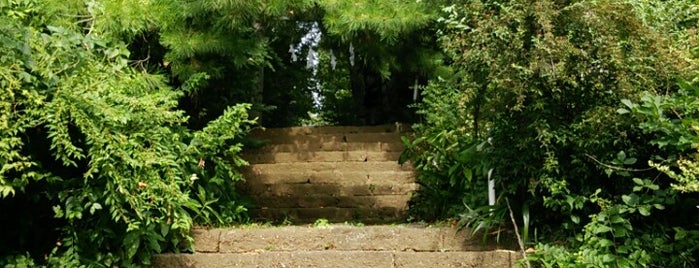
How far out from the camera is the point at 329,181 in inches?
226

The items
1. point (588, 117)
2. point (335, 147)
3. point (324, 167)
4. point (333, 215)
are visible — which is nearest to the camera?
point (588, 117)

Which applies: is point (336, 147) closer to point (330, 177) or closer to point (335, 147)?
point (335, 147)

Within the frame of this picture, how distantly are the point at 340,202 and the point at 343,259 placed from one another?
1.94m

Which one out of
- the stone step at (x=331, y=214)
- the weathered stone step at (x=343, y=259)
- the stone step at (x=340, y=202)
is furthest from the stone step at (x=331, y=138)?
the weathered stone step at (x=343, y=259)

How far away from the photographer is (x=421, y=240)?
3662 mm

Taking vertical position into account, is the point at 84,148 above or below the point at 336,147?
above

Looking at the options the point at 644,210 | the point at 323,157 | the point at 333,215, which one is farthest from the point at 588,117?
the point at 323,157

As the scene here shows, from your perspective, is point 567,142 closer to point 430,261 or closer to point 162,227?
point 430,261

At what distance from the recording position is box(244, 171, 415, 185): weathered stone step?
18.5 ft

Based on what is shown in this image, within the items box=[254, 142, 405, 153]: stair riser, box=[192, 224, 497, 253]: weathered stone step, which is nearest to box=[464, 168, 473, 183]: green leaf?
box=[192, 224, 497, 253]: weathered stone step

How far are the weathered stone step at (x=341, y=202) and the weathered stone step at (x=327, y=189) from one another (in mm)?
58

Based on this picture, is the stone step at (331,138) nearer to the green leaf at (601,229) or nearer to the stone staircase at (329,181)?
the stone staircase at (329,181)

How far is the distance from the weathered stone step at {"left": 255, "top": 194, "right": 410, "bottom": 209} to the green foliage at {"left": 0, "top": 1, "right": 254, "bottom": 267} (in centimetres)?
177

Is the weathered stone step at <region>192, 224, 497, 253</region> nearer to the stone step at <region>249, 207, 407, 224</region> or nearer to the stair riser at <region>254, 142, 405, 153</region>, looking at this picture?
the stone step at <region>249, 207, 407, 224</region>
